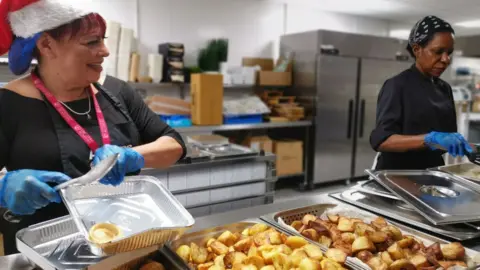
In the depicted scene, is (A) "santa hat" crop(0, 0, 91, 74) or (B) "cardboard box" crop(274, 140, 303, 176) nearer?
(A) "santa hat" crop(0, 0, 91, 74)

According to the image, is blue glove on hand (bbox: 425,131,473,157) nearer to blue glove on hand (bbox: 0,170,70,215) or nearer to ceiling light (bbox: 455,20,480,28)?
blue glove on hand (bbox: 0,170,70,215)

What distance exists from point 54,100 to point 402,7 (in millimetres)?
5411

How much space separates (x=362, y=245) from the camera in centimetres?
110

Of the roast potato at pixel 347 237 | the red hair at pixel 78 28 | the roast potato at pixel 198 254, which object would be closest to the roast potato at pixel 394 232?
the roast potato at pixel 347 237

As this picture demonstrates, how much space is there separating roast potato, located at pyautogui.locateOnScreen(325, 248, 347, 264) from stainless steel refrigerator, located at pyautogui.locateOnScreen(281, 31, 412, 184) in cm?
395

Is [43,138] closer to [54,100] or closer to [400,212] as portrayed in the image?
[54,100]

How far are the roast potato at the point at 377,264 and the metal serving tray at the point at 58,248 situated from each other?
52 centimetres

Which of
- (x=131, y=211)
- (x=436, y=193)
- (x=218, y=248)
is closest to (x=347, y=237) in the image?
(x=218, y=248)

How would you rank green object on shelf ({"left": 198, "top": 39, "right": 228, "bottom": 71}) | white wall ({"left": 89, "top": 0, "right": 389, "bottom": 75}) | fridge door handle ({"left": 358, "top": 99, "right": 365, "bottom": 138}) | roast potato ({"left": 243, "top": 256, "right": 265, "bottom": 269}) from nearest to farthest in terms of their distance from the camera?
roast potato ({"left": 243, "top": 256, "right": 265, "bottom": 269})
white wall ({"left": 89, "top": 0, "right": 389, "bottom": 75})
green object on shelf ({"left": 198, "top": 39, "right": 228, "bottom": 71})
fridge door handle ({"left": 358, "top": 99, "right": 365, "bottom": 138})

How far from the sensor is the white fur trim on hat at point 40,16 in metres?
1.16

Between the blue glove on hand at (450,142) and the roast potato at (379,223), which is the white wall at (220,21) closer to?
the blue glove on hand at (450,142)

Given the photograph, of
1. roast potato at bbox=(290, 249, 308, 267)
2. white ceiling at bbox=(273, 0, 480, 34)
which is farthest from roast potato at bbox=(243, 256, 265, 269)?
white ceiling at bbox=(273, 0, 480, 34)

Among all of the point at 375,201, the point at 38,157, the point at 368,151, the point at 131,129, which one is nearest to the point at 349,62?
the point at 368,151

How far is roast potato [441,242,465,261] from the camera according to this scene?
3.51 ft
